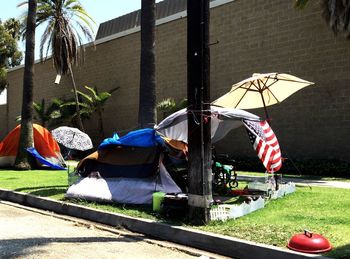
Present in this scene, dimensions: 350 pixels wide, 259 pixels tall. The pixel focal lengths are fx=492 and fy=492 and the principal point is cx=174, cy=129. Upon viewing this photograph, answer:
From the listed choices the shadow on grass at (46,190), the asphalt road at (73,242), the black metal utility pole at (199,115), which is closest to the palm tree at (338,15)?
the black metal utility pole at (199,115)

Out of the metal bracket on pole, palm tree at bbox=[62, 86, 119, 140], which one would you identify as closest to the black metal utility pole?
the metal bracket on pole

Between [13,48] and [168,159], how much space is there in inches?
1616

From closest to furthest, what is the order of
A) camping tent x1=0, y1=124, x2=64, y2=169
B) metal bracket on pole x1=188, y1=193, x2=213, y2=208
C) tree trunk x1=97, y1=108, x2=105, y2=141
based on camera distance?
1. metal bracket on pole x1=188, y1=193, x2=213, y2=208
2. camping tent x1=0, y1=124, x2=64, y2=169
3. tree trunk x1=97, y1=108, x2=105, y2=141

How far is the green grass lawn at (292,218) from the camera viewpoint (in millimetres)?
7074

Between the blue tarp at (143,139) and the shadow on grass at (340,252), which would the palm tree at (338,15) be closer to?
the blue tarp at (143,139)

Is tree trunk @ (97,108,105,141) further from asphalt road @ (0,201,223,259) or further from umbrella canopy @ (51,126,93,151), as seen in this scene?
asphalt road @ (0,201,223,259)

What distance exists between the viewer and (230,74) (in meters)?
21.4

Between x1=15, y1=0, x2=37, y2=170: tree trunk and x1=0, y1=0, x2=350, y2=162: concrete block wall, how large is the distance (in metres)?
7.22

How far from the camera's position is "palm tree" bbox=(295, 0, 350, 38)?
15870 mm

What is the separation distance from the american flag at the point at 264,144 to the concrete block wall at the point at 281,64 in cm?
741

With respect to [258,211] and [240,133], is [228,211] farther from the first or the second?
[240,133]

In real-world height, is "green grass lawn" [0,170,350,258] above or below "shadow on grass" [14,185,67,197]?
below

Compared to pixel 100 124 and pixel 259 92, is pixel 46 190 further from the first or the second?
pixel 100 124

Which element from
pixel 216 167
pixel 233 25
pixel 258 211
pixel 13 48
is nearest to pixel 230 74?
pixel 233 25
